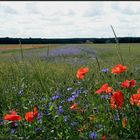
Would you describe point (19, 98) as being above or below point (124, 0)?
below

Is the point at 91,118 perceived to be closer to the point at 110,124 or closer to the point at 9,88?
the point at 110,124

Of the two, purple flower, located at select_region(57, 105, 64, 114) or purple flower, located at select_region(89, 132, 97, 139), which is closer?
purple flower, located at select_region(89, 132, 97, 139)

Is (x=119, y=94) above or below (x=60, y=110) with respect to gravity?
above

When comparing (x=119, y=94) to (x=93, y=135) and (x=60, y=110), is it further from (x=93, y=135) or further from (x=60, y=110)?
(x=60, y=110)

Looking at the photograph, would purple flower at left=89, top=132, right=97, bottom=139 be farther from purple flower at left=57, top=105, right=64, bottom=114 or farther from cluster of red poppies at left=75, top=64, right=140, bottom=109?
purple flower at left=57, top=105, right=64, bottom=114

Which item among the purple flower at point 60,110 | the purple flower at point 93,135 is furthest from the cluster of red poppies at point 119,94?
the purple flower at point 60,110

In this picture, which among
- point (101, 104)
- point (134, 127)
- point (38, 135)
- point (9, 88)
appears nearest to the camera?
point (134, 127)

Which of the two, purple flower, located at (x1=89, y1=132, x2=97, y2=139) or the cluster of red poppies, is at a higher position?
Answer: the cluster of red poppies

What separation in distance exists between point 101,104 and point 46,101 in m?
0.65

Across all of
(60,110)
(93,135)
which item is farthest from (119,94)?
(60,110)

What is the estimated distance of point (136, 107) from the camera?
312 centimetres

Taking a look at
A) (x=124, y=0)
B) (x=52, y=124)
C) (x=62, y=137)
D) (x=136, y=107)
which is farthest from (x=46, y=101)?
(x=124, y=0)

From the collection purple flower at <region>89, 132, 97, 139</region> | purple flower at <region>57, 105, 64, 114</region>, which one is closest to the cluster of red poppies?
purple flower at <region>89, 132, 97, 139</region>

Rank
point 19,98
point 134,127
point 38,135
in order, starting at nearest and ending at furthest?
point 134,127 < point 38,135 < point 19,98
